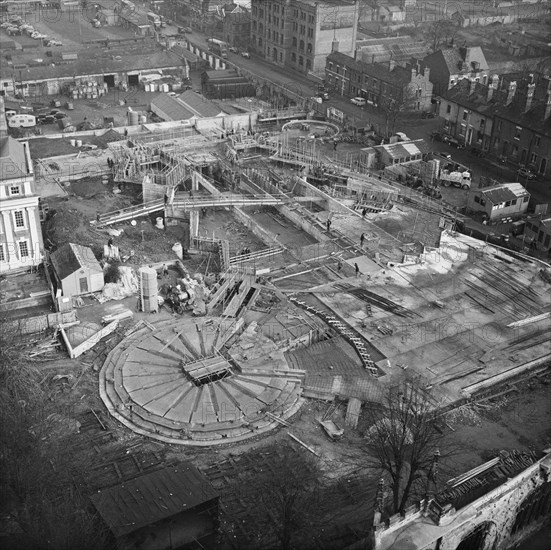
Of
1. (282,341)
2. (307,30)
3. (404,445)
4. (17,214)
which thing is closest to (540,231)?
(282,341)

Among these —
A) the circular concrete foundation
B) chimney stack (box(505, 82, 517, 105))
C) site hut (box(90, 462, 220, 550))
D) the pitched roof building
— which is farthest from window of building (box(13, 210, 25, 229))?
the pitched roof building

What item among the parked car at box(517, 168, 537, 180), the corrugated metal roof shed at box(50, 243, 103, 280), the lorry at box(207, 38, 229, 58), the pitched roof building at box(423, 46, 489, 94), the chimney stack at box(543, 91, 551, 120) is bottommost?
the lorry at box(207, 38, 229, 58)

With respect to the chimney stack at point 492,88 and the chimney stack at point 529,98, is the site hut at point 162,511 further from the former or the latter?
the chimney stack at point 492,88

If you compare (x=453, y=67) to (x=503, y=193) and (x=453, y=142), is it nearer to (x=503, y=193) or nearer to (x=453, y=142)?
(x=453, y=142)

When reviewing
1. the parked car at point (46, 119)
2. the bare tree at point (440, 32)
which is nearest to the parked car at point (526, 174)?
the parked car at point (46, 119)

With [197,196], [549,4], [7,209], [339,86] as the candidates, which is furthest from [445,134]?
[549,4]

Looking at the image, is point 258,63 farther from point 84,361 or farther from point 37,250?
point 84,361

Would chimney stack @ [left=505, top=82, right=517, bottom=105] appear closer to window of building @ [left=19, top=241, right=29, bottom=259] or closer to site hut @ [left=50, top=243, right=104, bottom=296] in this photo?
site hut @ [left=50, top=243, right=104, bottom=296]
